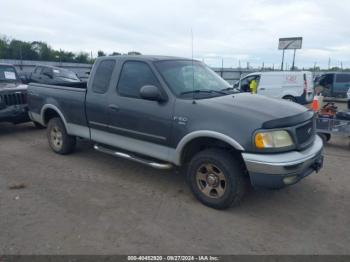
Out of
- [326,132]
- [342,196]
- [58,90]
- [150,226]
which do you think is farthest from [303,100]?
[150,226]

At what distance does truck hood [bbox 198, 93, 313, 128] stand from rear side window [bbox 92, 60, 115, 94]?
179 cm

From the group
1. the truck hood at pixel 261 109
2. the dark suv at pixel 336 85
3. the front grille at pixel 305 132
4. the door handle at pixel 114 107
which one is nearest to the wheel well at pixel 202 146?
the truck hood at pixel 261 109

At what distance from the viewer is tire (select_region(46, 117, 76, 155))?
5.84 m

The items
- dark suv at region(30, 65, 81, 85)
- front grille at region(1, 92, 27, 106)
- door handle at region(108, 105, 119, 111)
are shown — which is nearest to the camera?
door handle at region(108, 105, 119, 111)

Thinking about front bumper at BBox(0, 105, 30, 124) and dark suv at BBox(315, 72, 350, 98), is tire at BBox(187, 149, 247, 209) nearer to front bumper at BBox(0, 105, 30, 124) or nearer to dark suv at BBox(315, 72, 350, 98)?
front bumper at BBox(0, 105, 30, 124)

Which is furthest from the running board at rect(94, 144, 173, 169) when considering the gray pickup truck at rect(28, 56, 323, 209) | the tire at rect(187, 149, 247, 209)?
the tire at rect(187, 149, 247, 209)

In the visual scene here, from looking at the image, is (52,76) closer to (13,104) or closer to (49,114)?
(13,104)

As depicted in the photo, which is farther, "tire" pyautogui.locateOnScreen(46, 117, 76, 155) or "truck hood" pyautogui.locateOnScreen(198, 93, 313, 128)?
"tire" pyautogui.locateOnScreen(46, 117, 76, 155)

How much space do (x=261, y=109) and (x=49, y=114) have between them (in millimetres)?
4439

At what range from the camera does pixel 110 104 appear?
473 cm

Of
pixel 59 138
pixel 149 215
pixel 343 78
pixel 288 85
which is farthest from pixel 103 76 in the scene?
pixel 343 78

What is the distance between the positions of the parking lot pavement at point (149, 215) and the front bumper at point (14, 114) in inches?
85.4

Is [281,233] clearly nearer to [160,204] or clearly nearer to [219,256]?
[219,256]

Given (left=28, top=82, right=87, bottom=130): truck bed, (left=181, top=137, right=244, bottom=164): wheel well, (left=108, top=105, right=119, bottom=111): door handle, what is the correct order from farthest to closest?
1. (left=28, top=82, right=87, bottom=130): truck bed
2. (left=108, top=105, right=119, bottom=111): door handle
3. (left=181, top=137, right=244, bottom=164): wheel well
